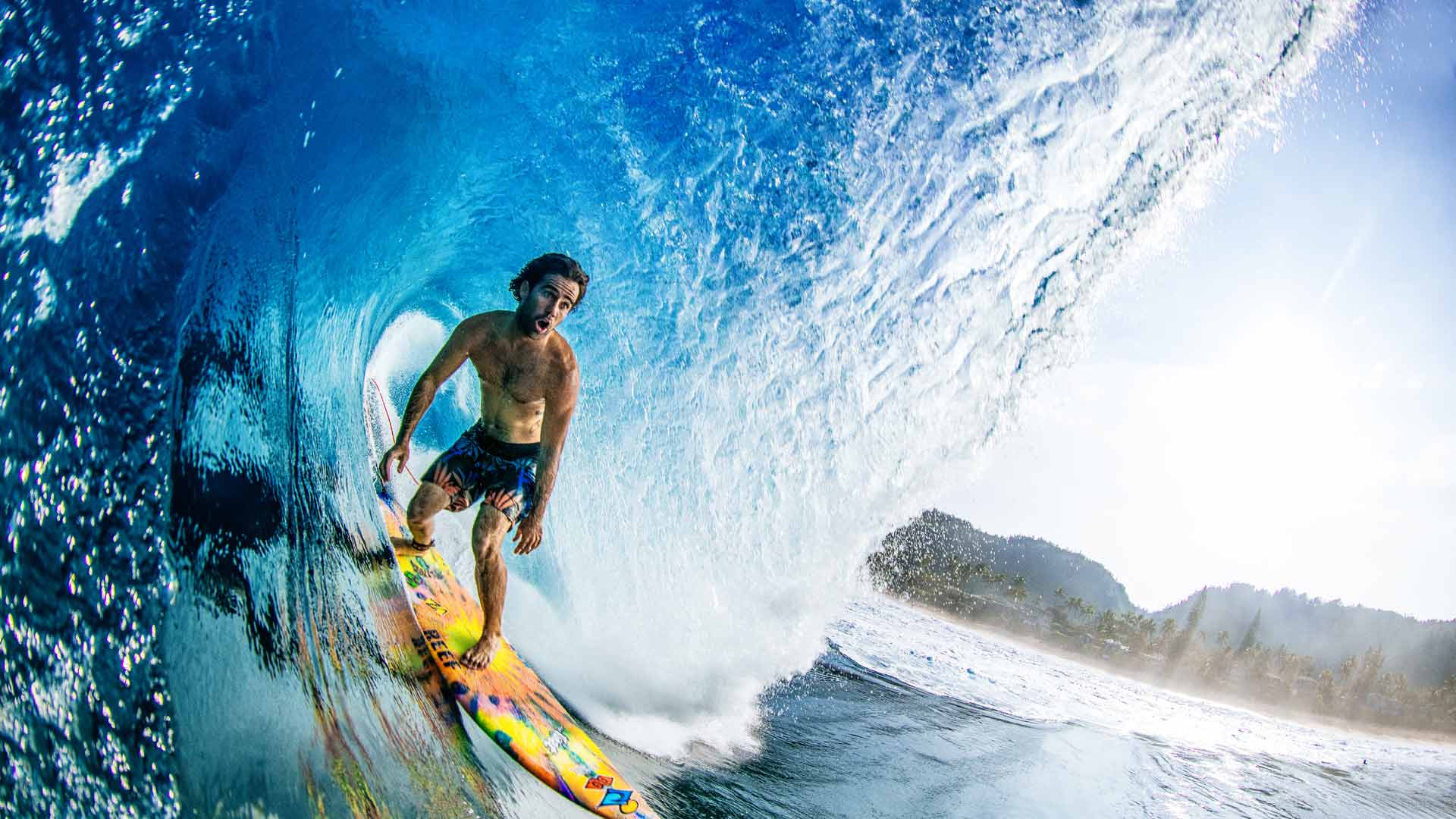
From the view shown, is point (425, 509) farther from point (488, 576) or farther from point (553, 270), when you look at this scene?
point (553, 270)

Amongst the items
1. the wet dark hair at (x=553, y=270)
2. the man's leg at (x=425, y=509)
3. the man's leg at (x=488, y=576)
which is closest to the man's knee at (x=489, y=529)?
the man's leg at (x=488, y=576)

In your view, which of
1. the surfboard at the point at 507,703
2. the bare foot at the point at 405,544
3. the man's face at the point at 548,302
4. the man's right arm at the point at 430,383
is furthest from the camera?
the bare foot at the point at 405,544

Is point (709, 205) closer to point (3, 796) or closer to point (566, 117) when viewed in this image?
point (566, 117)

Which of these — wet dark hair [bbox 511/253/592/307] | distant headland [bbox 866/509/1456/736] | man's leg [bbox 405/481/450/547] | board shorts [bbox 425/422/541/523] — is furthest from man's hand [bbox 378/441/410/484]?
distant headland [bbox 866/509/1456/736]

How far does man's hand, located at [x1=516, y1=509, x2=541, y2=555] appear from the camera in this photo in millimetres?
3221

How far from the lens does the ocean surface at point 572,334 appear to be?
6.26ft

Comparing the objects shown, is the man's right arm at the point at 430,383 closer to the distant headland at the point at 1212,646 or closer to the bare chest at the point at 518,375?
the bare chest at the point at 518,375

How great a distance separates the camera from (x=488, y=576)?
3.41 meters

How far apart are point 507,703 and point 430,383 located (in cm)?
166

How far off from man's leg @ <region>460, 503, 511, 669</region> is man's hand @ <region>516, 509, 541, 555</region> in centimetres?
13

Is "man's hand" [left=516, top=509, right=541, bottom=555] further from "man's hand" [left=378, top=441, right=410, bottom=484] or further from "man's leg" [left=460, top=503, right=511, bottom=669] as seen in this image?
"man's hand" [left=378, top=441, right=410, bottom=484]

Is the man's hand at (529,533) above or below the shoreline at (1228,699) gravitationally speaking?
above

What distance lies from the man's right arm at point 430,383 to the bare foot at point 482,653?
3.17 feet

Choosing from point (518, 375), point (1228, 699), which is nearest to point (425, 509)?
point (518, 375)
